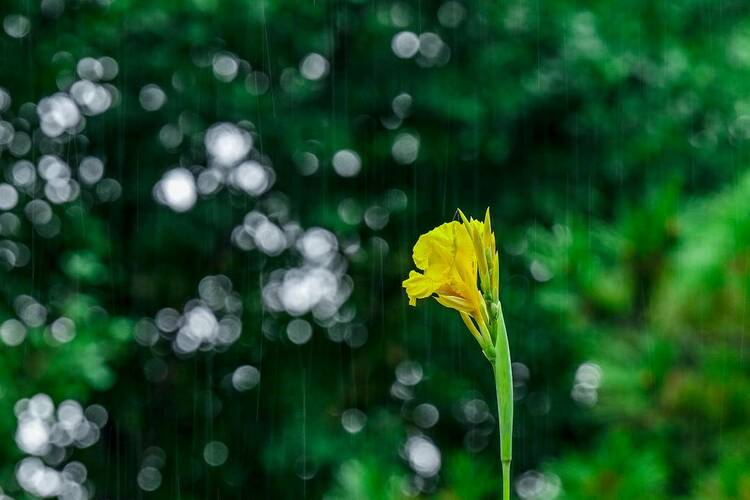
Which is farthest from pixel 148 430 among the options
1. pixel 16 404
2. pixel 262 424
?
pixel 16 404

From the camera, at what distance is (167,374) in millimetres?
4379

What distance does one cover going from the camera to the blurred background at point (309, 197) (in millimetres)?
3701

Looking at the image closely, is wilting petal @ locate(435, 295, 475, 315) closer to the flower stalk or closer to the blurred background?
the flower stalk

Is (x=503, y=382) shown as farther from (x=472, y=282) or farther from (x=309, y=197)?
(x=309, y=197)

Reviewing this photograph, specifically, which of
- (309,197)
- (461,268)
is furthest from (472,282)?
(309,197)

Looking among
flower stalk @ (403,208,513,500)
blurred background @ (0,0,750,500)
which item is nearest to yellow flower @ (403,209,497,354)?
flower stalk @ (403,208,513,500)

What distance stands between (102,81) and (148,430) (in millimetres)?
1503

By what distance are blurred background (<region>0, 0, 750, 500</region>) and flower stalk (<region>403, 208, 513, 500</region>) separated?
2.71 metres

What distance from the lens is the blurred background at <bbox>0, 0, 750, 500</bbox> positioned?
3701 millimetres

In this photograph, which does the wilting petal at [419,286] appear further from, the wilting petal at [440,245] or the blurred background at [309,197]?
the blurred background at [309,197]

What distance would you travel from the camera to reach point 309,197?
13.4 ft

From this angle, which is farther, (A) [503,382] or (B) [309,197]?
(B) [309,197]

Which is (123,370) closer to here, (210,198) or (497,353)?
(210,198)

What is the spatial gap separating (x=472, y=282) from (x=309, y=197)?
134 inches
